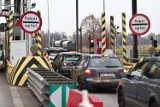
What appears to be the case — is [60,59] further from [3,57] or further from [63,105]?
[63,105]

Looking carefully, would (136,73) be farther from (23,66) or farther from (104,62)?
(23,66)

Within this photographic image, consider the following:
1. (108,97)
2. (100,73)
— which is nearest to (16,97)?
(108,97)

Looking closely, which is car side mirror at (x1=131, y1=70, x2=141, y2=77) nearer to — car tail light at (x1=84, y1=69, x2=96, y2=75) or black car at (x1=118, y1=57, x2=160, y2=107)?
black car at (x1=118, y1=57, x2=160, y2=107)

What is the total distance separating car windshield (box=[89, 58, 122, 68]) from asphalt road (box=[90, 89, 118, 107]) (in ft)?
3.27

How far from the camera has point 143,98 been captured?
8.83 m

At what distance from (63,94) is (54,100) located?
319 mm

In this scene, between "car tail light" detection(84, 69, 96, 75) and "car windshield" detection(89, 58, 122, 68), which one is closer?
"car tail light" detection(84, 69, 96, 75)

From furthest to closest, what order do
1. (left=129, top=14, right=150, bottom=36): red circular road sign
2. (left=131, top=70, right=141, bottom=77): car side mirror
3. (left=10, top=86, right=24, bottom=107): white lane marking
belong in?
(left=129, top=14, right=150, bottom=36): red circular road sign
(left=10, top=86, right=24, bottom=107): white lane marking
(left=131, top=70, right=141, bottom=77): car side mirror

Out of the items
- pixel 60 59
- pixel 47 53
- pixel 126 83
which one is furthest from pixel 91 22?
pixel 126 83

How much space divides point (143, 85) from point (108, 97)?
18.6ft

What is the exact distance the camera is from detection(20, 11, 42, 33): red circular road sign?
55.4 feet

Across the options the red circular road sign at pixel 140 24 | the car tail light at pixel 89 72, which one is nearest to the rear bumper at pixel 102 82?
the car tail light at pixel 89 72

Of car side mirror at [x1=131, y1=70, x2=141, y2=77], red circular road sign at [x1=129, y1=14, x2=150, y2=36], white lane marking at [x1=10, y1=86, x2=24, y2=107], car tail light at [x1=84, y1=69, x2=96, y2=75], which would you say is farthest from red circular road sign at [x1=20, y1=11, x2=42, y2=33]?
car side mirror at [x1=131, y1=70, x2=141, y2=77]

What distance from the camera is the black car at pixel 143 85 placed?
8.20 m
